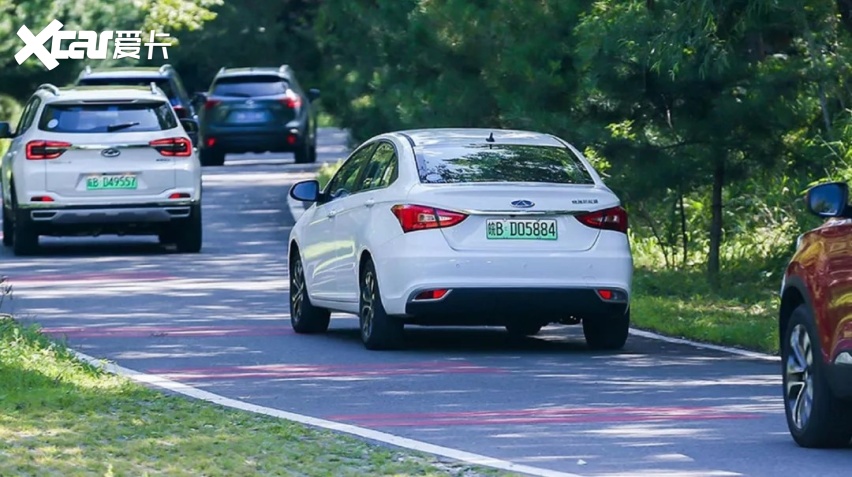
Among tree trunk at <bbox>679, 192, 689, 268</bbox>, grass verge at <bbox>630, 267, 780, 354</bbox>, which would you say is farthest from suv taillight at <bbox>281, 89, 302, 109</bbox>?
grass verge at <bbox>630, 267, 780, 354</bbox>

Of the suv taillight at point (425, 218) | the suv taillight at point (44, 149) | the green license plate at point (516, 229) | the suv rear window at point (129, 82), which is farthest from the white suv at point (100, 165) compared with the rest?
the suv rear window at point (129, 82)

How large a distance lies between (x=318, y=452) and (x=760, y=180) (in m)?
11.4

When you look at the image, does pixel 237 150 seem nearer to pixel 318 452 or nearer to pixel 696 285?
pixel 696 285

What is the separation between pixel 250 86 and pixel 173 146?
1617cm

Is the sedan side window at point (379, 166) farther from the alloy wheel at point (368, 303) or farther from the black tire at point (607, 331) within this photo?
the black tire at point (607, 331)

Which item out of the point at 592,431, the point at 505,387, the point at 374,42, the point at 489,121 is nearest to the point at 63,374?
the point at 505,387

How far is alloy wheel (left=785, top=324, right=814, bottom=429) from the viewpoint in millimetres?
9898

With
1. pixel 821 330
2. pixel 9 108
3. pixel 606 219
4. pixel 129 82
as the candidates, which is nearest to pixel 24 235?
pixel 606 219

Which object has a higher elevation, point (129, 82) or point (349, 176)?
point (349, 176)

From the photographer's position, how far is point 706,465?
369 inches

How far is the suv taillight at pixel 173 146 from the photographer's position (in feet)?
75.5

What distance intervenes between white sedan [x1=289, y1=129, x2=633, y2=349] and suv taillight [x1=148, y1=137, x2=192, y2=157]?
334 inches

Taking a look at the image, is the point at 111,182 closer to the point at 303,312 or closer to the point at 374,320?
the point at 303,312

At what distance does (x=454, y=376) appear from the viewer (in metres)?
13.0
